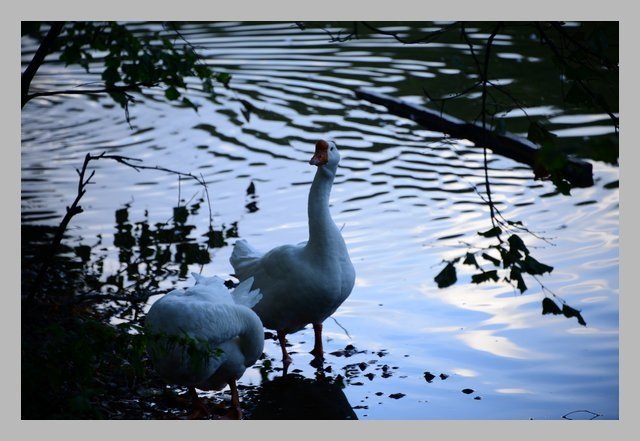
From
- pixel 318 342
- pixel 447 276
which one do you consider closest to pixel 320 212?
pixel 318 342

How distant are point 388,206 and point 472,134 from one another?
98.3 inches

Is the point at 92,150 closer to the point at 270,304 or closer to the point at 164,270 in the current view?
the point at 164,270

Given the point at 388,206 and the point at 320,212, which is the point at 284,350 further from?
the point at 388,206

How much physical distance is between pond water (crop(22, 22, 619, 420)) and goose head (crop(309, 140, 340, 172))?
888 millimetres

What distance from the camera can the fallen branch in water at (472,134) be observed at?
394 inches

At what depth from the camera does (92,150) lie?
1195cm

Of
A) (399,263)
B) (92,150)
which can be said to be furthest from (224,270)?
(92,150)

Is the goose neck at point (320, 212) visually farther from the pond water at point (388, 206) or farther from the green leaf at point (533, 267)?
the green leaf at point (533, 267)

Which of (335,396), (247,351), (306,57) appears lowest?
(335,396)

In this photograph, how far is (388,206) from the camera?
978 centimetres

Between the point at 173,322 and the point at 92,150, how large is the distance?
7.36 m

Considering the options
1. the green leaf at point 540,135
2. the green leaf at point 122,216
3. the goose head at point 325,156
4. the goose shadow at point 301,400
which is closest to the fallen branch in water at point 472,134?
the goose head at point 325,156

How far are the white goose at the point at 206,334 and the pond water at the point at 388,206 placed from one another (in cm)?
75

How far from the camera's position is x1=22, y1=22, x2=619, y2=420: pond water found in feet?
20.2
